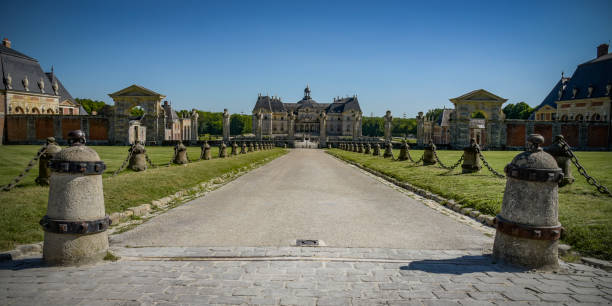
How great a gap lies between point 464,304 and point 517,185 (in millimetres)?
1957

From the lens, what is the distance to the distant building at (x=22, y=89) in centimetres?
4200

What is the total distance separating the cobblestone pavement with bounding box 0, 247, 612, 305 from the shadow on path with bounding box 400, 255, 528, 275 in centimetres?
1

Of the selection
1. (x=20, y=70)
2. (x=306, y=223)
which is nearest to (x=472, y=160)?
(x=306, y=223)

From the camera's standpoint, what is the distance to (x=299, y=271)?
4.07 m

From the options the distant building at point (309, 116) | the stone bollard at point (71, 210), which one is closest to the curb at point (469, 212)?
the stone bollard at point (71, 210)

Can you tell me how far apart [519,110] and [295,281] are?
101 meters

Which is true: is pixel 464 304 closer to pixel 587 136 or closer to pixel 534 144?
pixel 534 144

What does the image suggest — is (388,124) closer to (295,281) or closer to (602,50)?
(602,50)

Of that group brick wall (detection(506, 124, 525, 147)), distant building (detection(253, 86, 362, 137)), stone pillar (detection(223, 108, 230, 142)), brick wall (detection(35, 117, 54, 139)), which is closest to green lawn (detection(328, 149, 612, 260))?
brick wall (detection(506, 124, 525, 147))

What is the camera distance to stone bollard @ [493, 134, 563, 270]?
4141 mm

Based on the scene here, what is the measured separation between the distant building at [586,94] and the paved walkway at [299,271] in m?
48.0

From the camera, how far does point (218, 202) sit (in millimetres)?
8750

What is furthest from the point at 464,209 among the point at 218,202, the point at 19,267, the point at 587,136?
the point at 587,136

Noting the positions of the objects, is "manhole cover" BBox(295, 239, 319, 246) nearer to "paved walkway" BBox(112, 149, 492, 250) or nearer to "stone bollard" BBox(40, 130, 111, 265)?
"paved walkway" BBox(112, 149, 492, 250)
